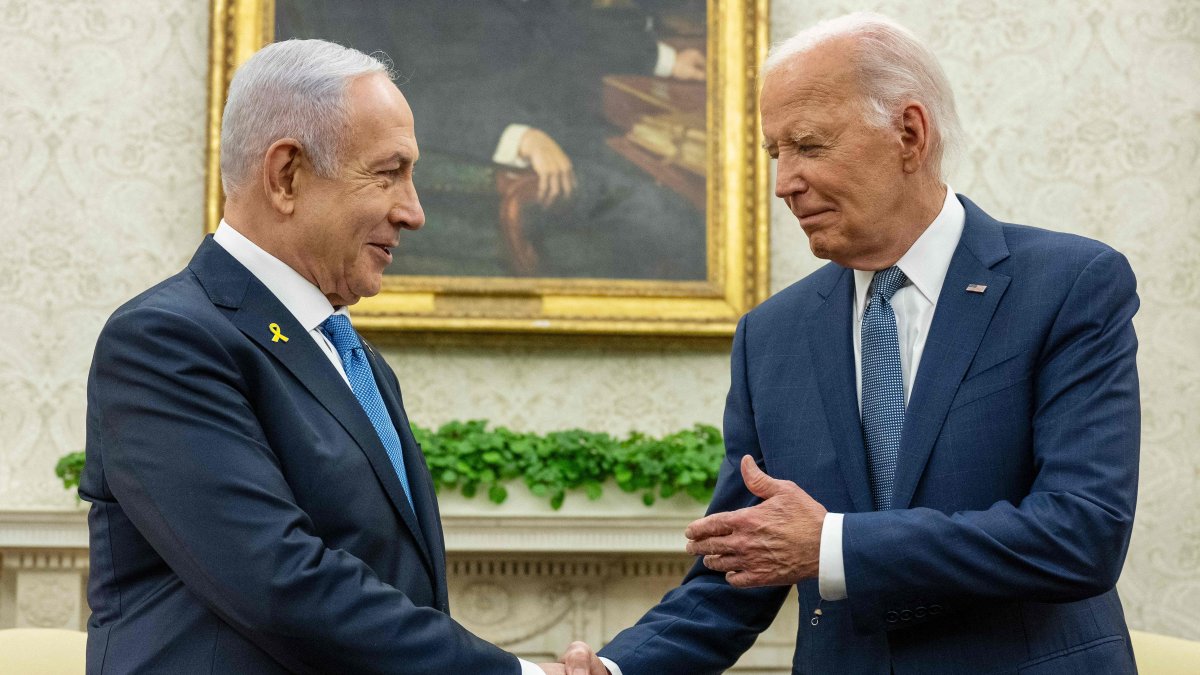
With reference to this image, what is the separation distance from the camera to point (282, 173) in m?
2.10

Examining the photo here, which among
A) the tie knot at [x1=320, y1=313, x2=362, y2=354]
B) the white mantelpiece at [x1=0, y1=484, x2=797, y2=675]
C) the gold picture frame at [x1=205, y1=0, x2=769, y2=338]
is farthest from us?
the gold picture frame at [x1=205, y1=0, x2=769, y2=338]

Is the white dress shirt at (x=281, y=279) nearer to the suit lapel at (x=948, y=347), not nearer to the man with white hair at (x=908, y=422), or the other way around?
the man with white hair at (x=908, y=422)

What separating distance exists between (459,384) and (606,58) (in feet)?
4.27

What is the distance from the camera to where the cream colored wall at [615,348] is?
4.52 metres

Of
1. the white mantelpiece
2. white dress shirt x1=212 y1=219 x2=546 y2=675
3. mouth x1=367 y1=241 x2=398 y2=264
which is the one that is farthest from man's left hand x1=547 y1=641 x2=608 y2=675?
the white mantelpiece

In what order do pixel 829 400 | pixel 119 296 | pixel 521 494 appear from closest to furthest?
1. pixel 829 400
2. pixel 521 494
3. pixel 119 296

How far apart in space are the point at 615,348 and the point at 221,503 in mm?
2918

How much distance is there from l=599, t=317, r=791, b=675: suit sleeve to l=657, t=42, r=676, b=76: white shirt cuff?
2345 mm

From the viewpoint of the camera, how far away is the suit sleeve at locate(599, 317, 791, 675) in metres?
2.46

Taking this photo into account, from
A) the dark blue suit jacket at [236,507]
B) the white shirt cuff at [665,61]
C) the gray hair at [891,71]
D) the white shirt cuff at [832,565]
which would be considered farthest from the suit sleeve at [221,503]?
the white shirt cuff at [665,61]

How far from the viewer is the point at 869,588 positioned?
6.51 ft

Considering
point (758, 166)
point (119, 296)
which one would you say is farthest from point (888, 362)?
point (119, 296)

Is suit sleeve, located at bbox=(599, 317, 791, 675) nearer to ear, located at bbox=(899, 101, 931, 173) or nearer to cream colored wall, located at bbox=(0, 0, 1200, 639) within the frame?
ear, located at bbox=(899, 101, 931, 173)

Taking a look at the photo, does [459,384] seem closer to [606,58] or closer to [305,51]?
[606,58]
